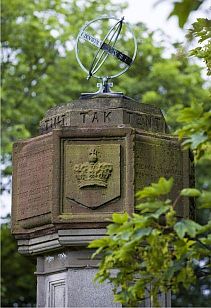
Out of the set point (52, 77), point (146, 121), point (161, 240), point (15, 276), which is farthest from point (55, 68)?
point (161, 240)

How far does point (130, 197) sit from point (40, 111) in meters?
15.4

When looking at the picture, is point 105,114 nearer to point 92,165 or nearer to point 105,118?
point 105,118

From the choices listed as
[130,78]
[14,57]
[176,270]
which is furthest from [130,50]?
[176,270]

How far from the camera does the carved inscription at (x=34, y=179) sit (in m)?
8.88

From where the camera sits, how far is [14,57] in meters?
25.3

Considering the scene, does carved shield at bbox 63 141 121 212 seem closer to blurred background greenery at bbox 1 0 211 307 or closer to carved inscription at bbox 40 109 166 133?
carved inscription at bbox 40 109 166 133

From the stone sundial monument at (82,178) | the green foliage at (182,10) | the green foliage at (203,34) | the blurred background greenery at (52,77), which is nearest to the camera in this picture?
the green foliage at (182,10)

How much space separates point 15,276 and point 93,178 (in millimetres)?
17706

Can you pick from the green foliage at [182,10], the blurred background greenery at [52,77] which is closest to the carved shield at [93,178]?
the green foliage at [182,10]

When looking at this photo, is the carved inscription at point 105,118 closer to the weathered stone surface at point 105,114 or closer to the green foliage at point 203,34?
the weathered stone surface at point 105,114

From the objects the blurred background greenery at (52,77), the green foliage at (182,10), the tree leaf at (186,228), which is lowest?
the tree leaf at (186,228)

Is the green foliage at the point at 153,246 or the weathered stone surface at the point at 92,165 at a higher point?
the weathered stone surface at the point at 92,165

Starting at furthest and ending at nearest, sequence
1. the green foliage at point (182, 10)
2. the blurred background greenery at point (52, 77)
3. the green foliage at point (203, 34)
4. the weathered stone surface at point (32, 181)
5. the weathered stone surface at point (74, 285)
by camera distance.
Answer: the blurred background greenery at point (52, 77)
the weathered stone surface at point (32, 181)
the weathered stone surface at point (74, 285)
the green foliage at point (203, 34)
the green foliage at point (182, 10)

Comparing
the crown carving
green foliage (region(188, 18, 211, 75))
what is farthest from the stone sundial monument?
green foliage (region(188, 18, 211, 75))
